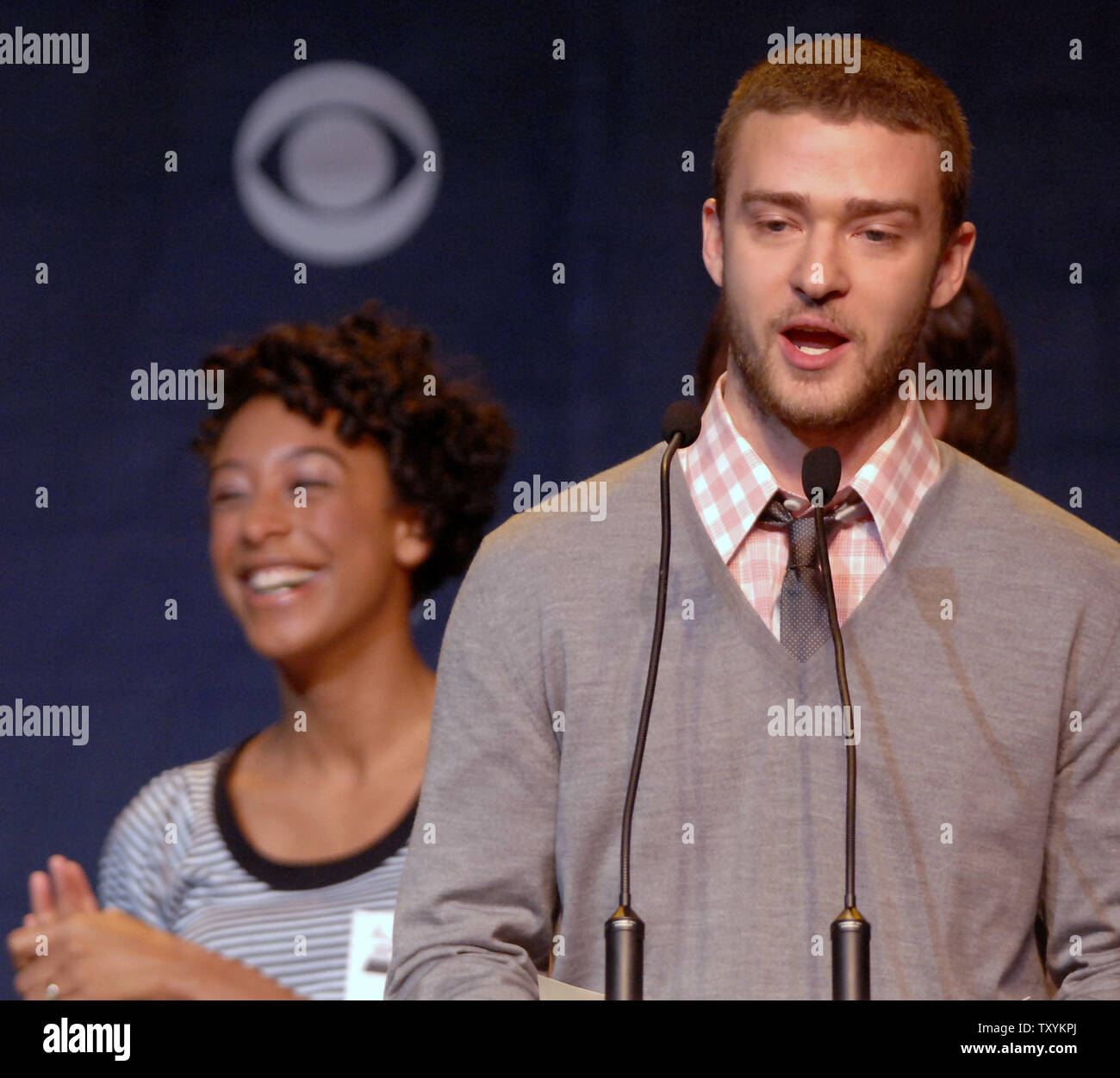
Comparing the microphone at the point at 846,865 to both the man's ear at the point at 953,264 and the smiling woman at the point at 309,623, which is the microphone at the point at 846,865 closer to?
the man's ear at the point at 953,264

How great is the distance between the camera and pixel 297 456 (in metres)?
2.37

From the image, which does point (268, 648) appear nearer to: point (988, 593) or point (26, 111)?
point (26, 111)

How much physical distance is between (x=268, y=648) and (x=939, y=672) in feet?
3.84

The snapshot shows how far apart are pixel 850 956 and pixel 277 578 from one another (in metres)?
1.37

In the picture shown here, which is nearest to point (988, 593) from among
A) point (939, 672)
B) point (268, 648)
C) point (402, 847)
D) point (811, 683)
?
point (939, 672)

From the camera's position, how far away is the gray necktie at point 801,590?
153 cm

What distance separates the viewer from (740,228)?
1.61 m

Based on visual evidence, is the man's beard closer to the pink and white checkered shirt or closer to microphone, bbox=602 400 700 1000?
the pink and white checkered shirt

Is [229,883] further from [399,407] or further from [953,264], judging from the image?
[953,264]

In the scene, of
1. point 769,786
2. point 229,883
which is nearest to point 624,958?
point 769,786

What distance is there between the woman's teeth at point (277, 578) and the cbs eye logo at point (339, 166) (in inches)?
18.6

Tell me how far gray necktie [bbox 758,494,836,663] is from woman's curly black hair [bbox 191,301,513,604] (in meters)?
0.83

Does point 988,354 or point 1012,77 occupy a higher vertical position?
point 1012,77
